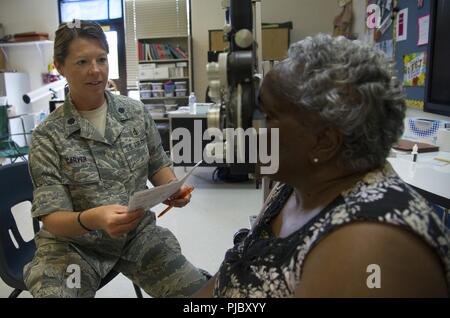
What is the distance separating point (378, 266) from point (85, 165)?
3.38 ft

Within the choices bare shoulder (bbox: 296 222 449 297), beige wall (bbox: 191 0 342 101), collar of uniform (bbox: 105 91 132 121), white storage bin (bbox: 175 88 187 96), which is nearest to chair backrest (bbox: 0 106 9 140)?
white storage bin (bbox: 175 88 187 96)

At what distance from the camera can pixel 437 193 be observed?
1255 mm

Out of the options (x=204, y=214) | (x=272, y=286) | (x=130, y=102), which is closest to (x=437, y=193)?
(x=272, y=286)

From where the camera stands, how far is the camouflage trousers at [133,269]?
1.19 meters

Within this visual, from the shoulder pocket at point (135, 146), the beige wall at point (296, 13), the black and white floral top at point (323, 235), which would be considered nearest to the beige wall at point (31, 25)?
the beige wall at point (296, 13)

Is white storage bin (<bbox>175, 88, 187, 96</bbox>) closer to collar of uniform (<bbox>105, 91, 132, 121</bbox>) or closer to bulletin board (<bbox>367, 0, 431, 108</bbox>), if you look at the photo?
bulletin board (<bbox>367, 0, 431, 108</bbox>)

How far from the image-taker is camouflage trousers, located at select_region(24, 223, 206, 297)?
119cm

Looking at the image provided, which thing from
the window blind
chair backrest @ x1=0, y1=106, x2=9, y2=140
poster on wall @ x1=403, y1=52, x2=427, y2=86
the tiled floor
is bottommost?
the tiled floor

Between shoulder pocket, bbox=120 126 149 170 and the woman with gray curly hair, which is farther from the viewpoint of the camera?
shoulder pocket, bbox=120 126 149 170

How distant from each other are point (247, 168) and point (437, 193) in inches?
32.4

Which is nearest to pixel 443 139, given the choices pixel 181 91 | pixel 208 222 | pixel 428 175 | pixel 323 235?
pixel 428 175

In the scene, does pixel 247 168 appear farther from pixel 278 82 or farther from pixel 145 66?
pixel 145 66

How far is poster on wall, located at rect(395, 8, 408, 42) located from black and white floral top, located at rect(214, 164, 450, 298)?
229 centimetres

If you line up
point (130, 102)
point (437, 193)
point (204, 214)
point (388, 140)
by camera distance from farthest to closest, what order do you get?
point (204, 214), point (130, 102), point (437, 193), point (388, 140)
